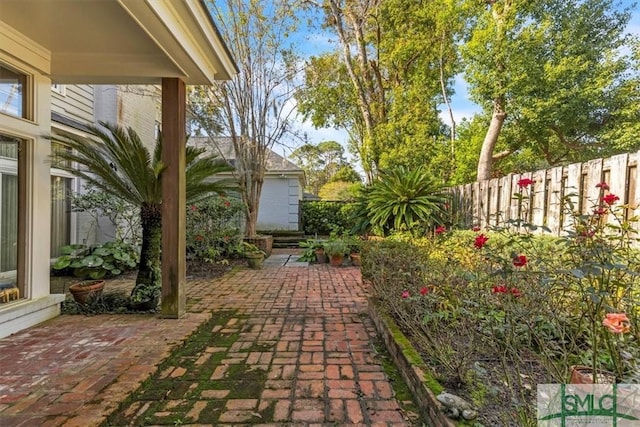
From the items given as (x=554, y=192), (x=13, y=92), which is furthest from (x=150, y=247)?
(x=554, y=192)

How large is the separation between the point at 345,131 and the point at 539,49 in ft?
28.5

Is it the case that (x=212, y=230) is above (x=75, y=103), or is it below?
below

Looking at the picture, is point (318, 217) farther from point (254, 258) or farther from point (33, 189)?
point (33, 189)

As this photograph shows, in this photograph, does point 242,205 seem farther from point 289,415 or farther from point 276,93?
point 289,415

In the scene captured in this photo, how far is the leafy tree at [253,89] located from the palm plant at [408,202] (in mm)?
3371

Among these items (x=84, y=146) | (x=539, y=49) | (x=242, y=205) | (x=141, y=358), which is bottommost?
(x=141, y=358)

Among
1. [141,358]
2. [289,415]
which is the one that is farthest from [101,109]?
[289,415]

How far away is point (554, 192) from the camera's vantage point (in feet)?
7.13

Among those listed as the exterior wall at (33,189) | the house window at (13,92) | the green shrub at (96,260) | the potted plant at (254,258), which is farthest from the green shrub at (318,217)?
the house window at (13,92)

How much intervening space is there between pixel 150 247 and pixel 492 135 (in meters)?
9.16

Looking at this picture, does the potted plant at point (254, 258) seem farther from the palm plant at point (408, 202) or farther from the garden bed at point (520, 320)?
the garden bed at point (520, 320)

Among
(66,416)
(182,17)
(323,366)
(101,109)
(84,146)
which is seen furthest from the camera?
(101,109)

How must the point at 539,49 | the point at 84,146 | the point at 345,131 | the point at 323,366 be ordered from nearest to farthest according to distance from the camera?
the point at 323,366 < the point at 84,146 < the point at 539,49 < the point at 345,131

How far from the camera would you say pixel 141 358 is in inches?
112
